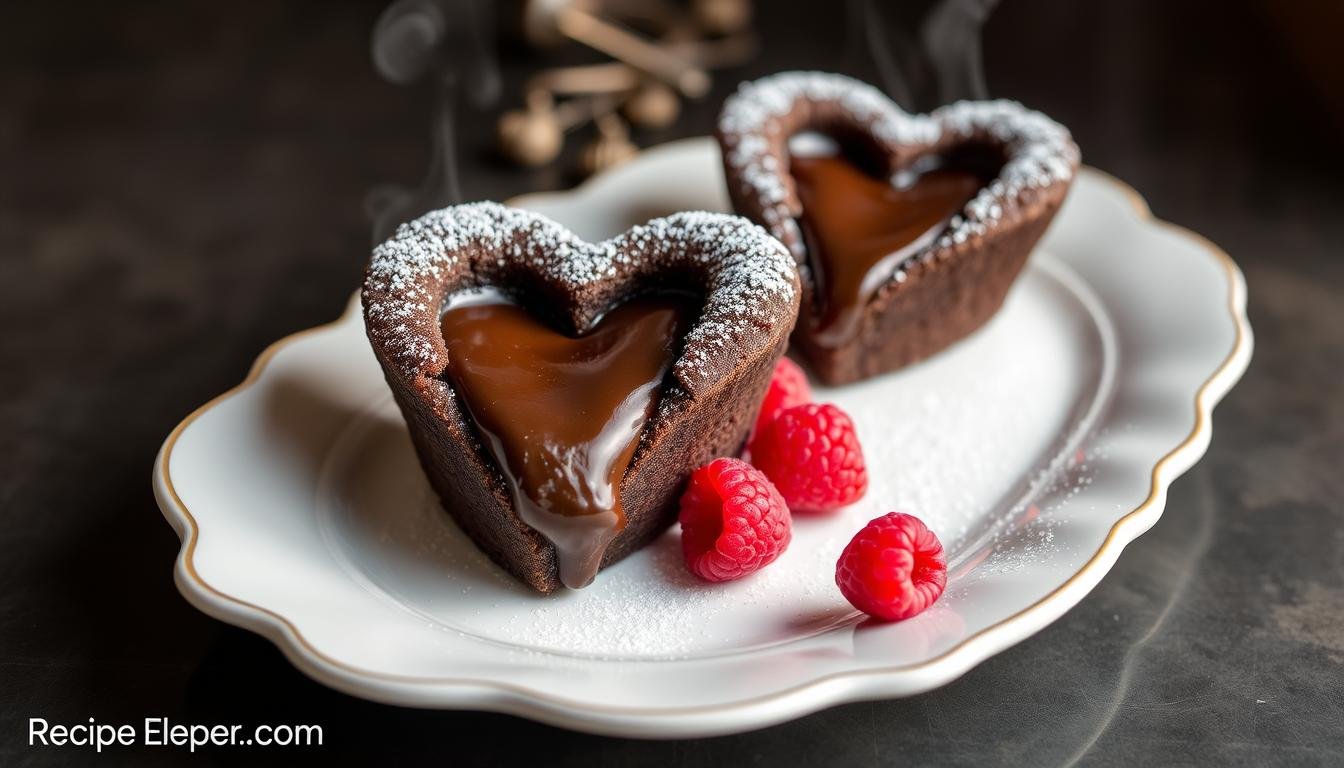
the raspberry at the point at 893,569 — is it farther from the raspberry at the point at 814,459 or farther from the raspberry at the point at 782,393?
the raspberry at the point at 782,393

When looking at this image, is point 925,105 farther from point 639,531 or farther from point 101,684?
point 101,684

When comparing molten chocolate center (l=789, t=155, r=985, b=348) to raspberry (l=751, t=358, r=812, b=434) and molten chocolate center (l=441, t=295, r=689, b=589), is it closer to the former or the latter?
raspberry (l=751, t=358, r=812, b=434)

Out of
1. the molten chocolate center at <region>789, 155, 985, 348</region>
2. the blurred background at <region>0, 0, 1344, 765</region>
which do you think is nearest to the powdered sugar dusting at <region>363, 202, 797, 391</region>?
the molten chocolate center at <region>789, 155, 985, 348</region>

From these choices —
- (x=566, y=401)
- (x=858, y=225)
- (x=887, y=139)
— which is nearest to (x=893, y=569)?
(x=566, y=401)

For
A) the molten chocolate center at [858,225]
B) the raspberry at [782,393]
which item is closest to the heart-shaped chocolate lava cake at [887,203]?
the molten chocolate center at [858,225]

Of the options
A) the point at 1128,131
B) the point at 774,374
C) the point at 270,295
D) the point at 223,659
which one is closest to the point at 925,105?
the point at 1128,131

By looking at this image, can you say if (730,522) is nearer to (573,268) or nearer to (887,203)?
(573,268)
